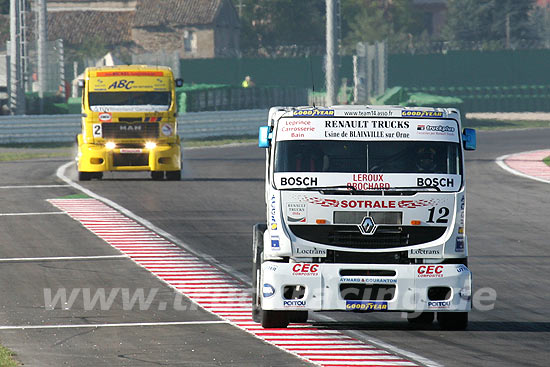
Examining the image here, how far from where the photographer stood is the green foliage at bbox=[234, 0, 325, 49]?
10781 cm

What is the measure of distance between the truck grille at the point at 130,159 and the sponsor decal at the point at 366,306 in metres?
17.2

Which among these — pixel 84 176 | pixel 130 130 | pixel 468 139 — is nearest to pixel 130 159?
pixel 130 130

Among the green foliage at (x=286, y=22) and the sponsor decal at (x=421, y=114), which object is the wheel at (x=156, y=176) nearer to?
the sponsor decal at (x=421, y=114)

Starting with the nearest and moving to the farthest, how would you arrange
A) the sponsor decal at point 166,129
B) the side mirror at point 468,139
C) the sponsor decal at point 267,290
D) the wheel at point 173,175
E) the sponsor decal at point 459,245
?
1. the sponsor decal at point 267,290
2. the sponsor decal at point 459,245
3. the side mirror at point 468,139
4. the sponsor decal at point 166,129
5. the wheel at point 173,175

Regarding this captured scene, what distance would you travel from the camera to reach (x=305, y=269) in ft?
41.6

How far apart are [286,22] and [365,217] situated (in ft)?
315

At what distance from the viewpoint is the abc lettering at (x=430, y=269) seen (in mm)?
12633

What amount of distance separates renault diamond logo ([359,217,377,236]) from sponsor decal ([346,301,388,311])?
0.71 m

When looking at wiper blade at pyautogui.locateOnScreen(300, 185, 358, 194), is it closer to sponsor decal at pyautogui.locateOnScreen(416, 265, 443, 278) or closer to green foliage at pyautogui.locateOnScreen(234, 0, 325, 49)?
sponsor decal at pyautogui.locateOnScreen(416, 265, 443, 278)

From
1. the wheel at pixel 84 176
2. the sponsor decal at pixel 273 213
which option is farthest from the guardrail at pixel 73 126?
the sponsor decal at pixel 273 213

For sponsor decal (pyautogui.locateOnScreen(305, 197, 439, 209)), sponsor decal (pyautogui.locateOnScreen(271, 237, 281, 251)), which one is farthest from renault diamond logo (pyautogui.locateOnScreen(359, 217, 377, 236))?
sponsor decal (pyautogui.locateOnScreen(271, 237, 281, 251))

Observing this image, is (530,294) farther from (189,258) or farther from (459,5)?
(459,5)

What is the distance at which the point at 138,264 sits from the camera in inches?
715

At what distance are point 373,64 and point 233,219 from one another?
36.4 m
